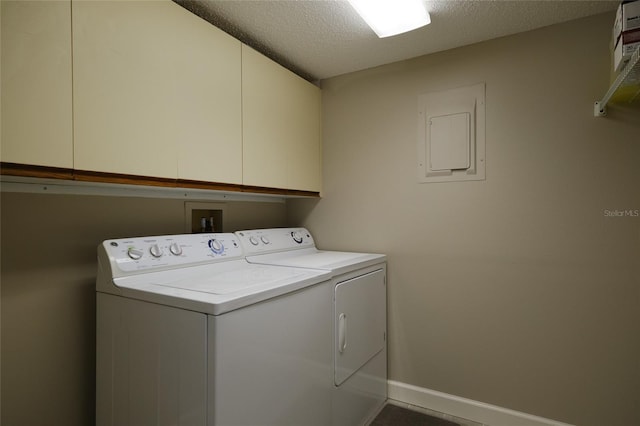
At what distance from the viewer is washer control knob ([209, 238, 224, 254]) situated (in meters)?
1.82

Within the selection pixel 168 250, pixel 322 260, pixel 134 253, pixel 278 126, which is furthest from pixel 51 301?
pixel 278 126

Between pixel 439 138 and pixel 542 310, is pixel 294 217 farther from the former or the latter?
pixel 542 310

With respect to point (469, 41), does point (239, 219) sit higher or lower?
lower

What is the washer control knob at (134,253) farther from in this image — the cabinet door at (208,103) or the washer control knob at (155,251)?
the cabinet door at (208,103)

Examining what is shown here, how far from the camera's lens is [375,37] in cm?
199

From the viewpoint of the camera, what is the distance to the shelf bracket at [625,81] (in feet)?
4.18

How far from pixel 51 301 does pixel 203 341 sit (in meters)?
0.79

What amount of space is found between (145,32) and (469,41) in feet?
5.81

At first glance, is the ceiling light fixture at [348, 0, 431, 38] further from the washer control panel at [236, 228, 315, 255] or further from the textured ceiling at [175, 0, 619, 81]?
the washer control panel at [236, 228, 315, 255]

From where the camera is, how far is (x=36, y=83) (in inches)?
42.6

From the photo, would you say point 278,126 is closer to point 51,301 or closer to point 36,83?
point 36,83

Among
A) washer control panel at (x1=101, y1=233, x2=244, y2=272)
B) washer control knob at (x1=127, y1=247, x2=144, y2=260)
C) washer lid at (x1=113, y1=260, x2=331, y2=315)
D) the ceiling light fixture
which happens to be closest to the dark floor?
washer lid at (x1=113, y1=260, x2=331, y2=315)

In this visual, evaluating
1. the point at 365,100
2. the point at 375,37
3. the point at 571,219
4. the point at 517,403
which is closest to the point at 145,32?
the point at 375,37

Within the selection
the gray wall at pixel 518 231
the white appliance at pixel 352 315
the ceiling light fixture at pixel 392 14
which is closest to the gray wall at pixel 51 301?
the white appliance at pixel 352 315
